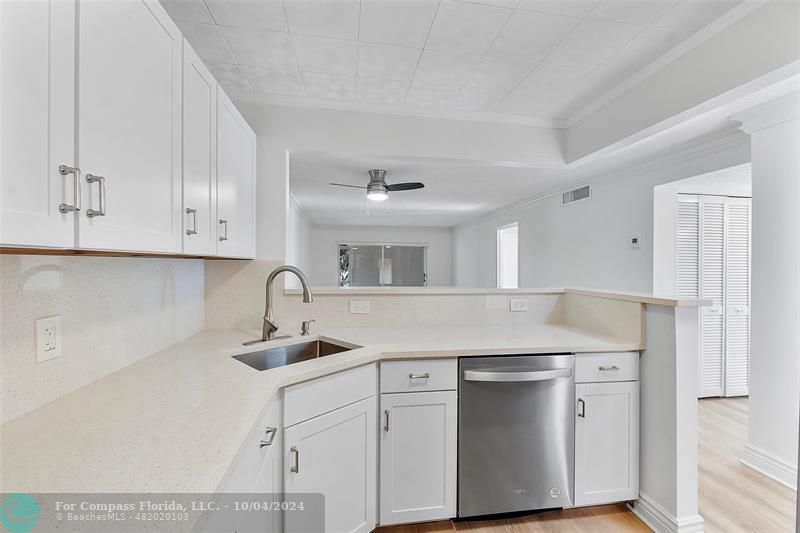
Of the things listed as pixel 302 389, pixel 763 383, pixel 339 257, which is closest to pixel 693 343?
pixel 763 383

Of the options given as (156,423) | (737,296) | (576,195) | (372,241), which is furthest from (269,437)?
(372,241)

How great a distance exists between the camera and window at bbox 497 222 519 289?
6668mm

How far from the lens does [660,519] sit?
1.82 m

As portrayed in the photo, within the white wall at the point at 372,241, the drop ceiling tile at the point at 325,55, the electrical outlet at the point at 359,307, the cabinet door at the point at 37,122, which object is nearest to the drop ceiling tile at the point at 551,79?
the drop ceiling tile at the point at 325,55

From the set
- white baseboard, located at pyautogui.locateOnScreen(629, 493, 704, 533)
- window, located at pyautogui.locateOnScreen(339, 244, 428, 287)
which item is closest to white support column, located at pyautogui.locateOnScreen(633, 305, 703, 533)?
white baseboard, located at pyautogui.locateOnScreen(629, 493, 704, 533)

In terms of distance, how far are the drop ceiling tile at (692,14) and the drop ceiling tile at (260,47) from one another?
1772 mm

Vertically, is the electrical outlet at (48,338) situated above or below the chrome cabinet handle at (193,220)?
below

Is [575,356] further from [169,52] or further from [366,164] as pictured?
[366,164]

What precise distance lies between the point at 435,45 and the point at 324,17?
0.56 metres

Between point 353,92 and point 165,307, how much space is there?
1.66 meters

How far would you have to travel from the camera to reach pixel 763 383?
94.8 inches

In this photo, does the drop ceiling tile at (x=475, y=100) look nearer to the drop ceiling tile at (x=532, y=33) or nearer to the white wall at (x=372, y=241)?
the drop ceiling tile at (x=532, y=33)

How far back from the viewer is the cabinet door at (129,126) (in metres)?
0.82

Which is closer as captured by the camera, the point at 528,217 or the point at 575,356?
the point at 575,356
